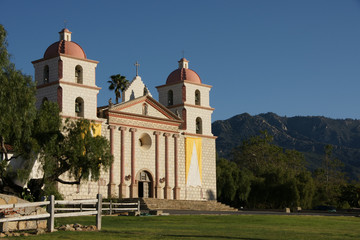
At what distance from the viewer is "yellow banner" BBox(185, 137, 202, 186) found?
62.6 m

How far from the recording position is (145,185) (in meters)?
59.6

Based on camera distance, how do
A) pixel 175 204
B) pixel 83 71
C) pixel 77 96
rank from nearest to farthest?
pixel 77 96 → pixel 83 71 → pixel 175 204

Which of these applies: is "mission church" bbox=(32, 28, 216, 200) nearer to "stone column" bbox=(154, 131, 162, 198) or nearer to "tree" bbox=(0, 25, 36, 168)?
"stone column" bbox=(154, 131, 162, 198)

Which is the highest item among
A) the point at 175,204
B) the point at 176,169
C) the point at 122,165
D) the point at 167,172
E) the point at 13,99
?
the point at 13,99

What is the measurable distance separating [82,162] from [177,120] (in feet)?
63.8

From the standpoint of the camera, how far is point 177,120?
2456 inches

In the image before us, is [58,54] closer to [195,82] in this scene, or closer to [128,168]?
[128,168]

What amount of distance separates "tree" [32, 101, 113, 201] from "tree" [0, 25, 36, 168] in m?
3.42

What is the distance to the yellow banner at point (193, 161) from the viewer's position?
6262cm

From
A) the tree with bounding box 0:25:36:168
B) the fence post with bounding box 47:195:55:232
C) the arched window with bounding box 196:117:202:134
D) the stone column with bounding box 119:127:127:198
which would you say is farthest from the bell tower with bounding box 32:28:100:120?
the fence post with bounding box 47:195:55:232

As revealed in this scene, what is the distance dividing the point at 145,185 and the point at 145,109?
736cm

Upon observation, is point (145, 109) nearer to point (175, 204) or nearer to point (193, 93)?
point (193, 93)

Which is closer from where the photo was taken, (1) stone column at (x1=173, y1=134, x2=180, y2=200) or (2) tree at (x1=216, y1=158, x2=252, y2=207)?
(1) stone column at (x1=173, y1=134, x2=180, y2=200)

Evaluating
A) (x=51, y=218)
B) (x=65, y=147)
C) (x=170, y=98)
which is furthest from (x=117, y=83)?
(x=51, y=218)
